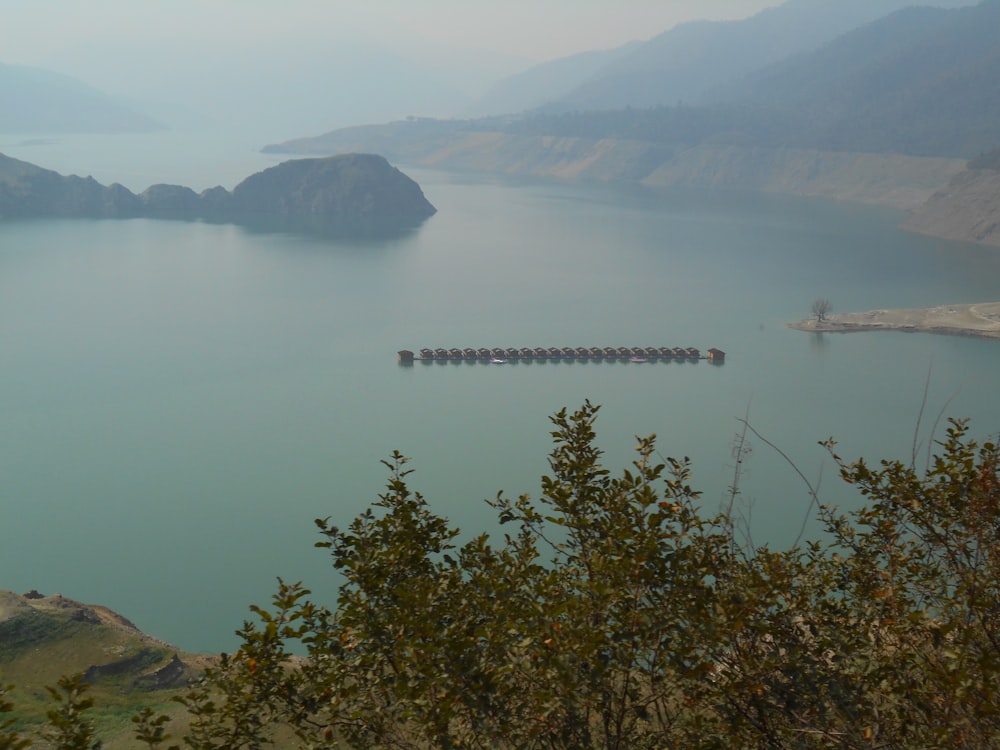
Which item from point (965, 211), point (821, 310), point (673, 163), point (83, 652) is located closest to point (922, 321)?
point (821, 310)

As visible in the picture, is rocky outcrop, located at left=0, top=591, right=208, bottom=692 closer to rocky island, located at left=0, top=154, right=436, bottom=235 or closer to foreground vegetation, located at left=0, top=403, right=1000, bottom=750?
foreground vegetation, located at left=0, top=403, right=1000, bottom=750

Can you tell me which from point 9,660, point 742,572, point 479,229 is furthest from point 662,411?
point 479,229

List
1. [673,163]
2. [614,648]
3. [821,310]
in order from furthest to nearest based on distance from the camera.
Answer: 1. [673,163]
2. [821,310]
3. [614,648]

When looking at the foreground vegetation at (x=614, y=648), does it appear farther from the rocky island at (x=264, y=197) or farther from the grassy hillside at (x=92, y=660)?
the rocky island at (x=264, y=197)

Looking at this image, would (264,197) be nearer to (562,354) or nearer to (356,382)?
(562,354)

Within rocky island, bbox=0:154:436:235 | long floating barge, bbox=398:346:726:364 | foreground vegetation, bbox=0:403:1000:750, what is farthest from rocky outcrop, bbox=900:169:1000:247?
foreground vegetation, bbox=0:403:1000:750

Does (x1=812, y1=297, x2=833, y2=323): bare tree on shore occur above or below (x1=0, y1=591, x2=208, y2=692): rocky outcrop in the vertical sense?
above
